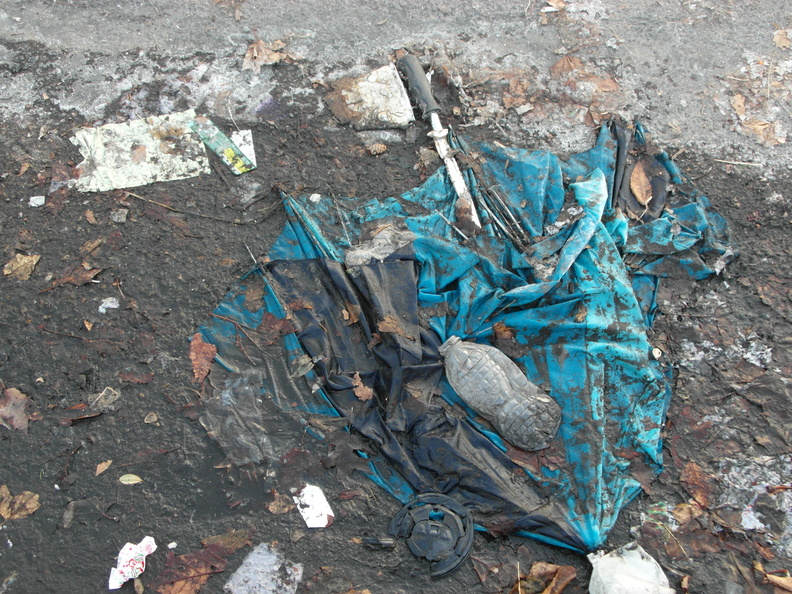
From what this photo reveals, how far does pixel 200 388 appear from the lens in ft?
10.7

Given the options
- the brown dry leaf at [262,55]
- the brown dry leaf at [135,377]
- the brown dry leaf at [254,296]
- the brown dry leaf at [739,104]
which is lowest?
the brown dry leaf at [135,377]

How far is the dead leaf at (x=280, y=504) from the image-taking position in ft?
9.96

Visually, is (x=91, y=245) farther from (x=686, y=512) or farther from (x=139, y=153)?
(x=686, y=512)

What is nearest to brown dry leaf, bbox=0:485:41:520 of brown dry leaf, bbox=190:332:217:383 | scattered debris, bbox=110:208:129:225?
brown dry leaf, bbox=190:332:217:383

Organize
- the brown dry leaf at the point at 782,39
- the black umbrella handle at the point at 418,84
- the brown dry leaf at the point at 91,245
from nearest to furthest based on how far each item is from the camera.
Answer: the brown dry leaf at the point at 91,245 < the black umbrella handle at the point at 418,84 < the brown dry leaf at the point at 782,39

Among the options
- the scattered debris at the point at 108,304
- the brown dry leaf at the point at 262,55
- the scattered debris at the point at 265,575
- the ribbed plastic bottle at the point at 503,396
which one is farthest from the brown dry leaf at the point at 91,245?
the ribbed plastic bottle at the point at 503,396

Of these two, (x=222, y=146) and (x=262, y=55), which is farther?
(x=262, y=55)

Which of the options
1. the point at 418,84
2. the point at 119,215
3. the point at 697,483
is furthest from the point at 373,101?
the point at 697,483

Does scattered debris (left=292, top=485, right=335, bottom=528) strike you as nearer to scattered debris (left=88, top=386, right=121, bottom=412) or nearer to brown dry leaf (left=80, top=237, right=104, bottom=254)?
scattered debris (left=88, top=386, right=121, bottom=412)

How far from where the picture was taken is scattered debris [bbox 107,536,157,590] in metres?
2.85

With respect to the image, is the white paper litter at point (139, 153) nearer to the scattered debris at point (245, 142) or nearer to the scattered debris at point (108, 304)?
the scattered debris at point (245, 142)

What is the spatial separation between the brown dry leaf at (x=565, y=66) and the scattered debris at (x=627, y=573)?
144 inches

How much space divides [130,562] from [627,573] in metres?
2.73

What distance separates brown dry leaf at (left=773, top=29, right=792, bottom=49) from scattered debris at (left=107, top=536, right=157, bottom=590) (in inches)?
246
